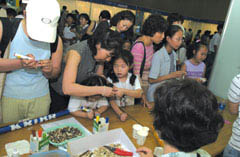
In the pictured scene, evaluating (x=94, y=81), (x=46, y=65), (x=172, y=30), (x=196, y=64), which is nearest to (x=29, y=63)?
(x=46, y=65)

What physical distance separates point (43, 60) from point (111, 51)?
526mm

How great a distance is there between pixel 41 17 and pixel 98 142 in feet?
3.17

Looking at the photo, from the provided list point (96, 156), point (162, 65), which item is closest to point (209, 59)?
point (162, 65)

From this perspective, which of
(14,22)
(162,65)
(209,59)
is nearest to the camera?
(14,22)

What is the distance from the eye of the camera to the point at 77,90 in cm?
147

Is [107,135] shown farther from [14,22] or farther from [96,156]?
[14,22]

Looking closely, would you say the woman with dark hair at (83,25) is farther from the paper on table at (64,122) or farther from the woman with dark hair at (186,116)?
the woman with dark hair at (186,116)

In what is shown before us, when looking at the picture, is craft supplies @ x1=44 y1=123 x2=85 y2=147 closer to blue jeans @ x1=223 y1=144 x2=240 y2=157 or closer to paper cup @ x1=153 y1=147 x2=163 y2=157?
paper cup @ x1=153 y1=147 x2=163 y2=157

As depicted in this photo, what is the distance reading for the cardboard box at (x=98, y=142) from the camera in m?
1.23

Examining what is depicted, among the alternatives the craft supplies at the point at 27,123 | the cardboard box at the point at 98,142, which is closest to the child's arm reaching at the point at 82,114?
the craft supplies at the point at 27,123

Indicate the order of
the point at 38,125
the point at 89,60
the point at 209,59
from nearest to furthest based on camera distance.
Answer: the point at 38,125, the point at 89,60, the point at 209,59

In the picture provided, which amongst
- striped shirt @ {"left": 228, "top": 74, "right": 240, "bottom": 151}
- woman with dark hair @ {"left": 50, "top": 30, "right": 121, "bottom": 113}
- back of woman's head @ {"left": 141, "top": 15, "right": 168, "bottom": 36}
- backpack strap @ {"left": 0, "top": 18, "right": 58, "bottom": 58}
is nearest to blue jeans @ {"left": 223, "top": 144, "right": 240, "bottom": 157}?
striped shirt @ {"left": 228, "top": 74, "right": 240, "bottom": 151}

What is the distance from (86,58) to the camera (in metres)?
1.59

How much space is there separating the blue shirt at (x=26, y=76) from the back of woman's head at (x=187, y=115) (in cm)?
104
